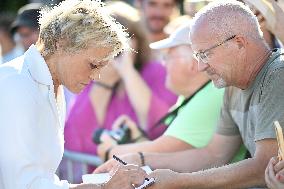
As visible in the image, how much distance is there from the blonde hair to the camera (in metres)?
1.60

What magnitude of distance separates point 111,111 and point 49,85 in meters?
2.51

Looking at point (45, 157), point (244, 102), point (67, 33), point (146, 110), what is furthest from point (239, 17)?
point (146, 110)

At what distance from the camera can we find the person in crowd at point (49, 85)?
3633mm

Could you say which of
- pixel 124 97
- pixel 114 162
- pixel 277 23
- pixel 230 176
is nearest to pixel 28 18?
pixel 124 97

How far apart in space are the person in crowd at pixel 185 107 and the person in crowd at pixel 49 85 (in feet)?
2.64

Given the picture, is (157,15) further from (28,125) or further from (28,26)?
(28,125)

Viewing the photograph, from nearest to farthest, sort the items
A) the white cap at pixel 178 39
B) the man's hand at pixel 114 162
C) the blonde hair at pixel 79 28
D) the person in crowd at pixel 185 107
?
1. the blonde hair at pixel 79 28
2. the man's hand at pixel 114 162
3. the person in crowd at pixel 185 107
4. the white cap at pixel 178 39

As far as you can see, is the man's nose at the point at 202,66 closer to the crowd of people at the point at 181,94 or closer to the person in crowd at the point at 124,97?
the crowd of people at the point at 181,94

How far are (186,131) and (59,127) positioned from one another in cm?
116

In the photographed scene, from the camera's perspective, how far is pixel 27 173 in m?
3.65

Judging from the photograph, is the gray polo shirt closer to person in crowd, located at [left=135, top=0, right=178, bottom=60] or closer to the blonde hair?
the blonde hair

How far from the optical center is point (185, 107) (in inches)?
195

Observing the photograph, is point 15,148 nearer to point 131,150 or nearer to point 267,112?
point 267,112

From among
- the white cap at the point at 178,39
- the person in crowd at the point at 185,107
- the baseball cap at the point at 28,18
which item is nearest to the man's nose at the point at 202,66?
the person in crowd at the point at 185,107
